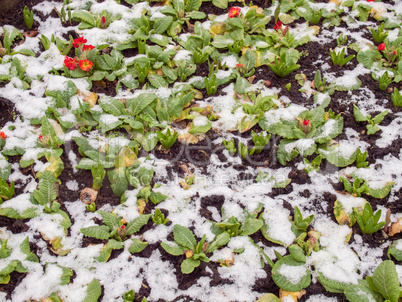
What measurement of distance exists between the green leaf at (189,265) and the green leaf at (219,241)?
14 centimetres

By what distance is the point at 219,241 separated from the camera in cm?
244

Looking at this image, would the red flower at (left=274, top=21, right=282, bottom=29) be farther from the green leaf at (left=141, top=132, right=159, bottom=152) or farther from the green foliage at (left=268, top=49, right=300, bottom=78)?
the green leaf at (left=141, top=132, right=159, bottom=152)

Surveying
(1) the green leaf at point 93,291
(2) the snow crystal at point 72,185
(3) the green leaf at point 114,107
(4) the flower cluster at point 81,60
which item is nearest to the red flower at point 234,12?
(4) the flower cluster at point 81,60

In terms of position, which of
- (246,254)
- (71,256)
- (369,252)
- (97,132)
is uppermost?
(97,132)

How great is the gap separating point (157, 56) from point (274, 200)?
2011 mm

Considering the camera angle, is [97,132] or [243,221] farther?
[97,132]

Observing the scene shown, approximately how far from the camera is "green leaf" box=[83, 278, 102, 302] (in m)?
2.19

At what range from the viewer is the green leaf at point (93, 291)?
7.18 feet

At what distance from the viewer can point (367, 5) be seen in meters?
4.25

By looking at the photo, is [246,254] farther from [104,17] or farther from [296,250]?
[104,17]

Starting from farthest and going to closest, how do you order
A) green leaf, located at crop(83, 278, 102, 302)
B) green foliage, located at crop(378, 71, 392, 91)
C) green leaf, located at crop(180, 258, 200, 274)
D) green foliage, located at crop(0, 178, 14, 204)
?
A: 1. green foliage, located at crop(378, 71, 392, 91)
2. green foliage, located at crop(0, 178, 14, 204)
3. green leaf, located at crop(180, 258, 200, 274)
4. green leaf, located at crop(83, 278, 102, 302)

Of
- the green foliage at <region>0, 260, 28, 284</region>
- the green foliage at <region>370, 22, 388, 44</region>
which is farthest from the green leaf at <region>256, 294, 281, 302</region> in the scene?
the green foliage at <region>370, 22, 388, 44</region>

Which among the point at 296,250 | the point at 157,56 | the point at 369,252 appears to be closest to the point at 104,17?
the point at 157,56

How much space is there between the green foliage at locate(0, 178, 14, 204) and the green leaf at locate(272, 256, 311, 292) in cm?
211
